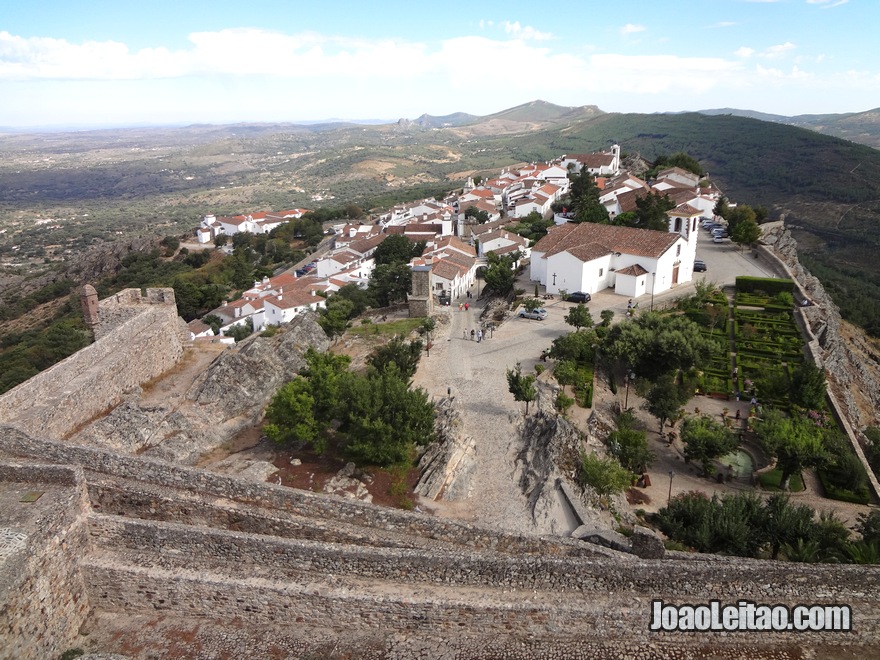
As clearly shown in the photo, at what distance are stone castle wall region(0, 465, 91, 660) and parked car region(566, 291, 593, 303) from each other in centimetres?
2740

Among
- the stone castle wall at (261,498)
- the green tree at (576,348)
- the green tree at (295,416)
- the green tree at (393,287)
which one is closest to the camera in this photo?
the stone castle wall at (261,498)

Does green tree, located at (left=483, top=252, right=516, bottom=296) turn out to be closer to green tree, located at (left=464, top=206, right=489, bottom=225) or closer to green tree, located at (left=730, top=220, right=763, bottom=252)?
green tree, located at (left=730, top=220, right=763, bottom=252)

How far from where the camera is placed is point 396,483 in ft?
52.8

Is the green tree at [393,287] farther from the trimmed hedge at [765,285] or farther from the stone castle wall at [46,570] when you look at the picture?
the stone castle wall at [46,570]

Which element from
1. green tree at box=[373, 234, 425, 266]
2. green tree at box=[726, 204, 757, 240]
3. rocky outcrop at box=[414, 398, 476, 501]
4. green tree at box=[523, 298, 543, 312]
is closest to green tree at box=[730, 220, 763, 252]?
green tree at box=[726, 204, 757, 240]

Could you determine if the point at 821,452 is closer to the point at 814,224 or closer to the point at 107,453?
the point at 107,453

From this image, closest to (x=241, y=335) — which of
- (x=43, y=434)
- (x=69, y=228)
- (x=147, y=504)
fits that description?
(x=43, y=434)

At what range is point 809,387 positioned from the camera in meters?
21.9

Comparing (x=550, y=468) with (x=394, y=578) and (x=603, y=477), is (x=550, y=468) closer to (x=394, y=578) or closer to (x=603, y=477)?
(x=603, y=477)

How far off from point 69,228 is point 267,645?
427ft

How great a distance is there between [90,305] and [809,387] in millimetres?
27162

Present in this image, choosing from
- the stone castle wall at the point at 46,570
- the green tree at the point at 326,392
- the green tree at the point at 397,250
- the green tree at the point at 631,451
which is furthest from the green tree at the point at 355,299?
the stone castle wall at the point at 46,570

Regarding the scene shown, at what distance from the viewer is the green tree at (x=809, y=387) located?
2189 centimetres

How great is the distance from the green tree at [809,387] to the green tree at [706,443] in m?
4.68
